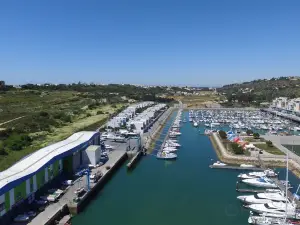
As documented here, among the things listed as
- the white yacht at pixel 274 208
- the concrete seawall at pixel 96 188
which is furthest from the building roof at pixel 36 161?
the white yacht at pixel 274 208

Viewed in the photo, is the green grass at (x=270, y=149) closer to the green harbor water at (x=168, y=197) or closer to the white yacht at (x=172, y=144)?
the green harbor water at (x=168, y=197)

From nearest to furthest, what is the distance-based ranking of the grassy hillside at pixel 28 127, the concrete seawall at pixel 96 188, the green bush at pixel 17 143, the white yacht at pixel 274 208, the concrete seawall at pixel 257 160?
the white yacht at pixel 274 208
the concrete seawall at pixel 96 188
the concrete seawall at pixel 257 160
the grassy hillside at pixel 28 127
the green bush at pixel 17 143

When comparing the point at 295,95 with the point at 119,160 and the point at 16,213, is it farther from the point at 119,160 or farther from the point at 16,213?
the point at 16,213

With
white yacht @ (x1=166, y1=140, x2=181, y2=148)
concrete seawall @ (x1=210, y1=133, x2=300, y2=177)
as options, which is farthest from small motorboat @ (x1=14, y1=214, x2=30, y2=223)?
white yacht @ (x1=166, y1=140, x2=181, y2=148)

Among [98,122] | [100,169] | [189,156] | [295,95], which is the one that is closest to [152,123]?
[98,122]

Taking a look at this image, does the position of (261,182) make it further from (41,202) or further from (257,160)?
(41,202)
